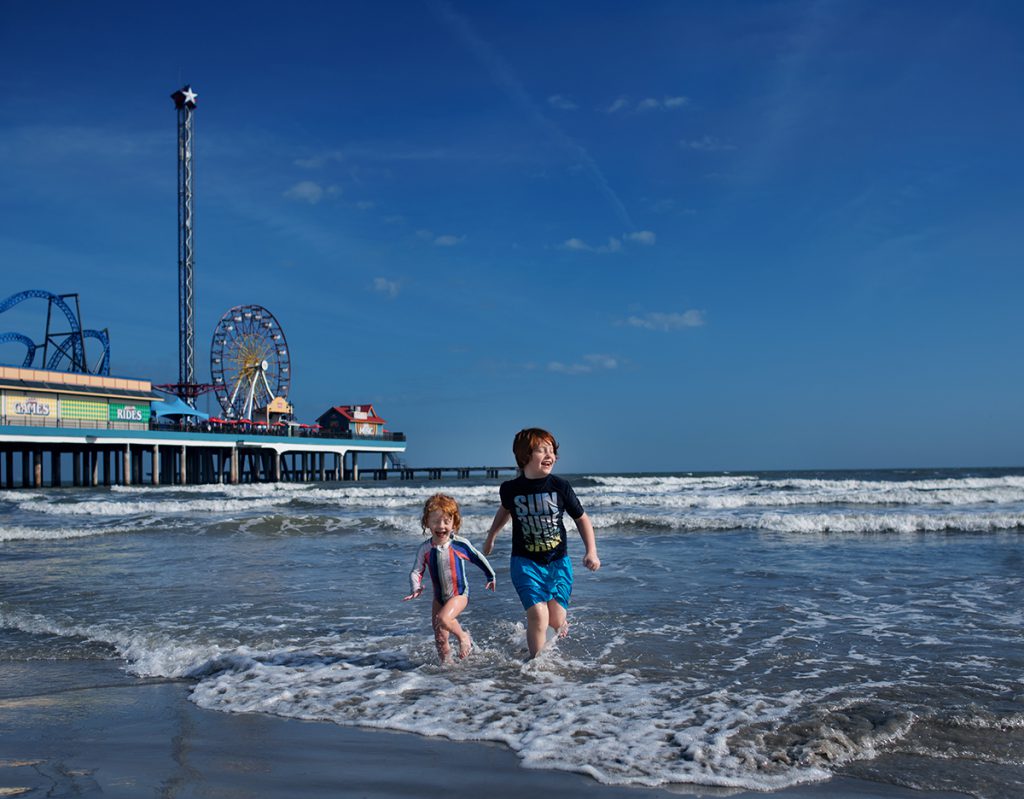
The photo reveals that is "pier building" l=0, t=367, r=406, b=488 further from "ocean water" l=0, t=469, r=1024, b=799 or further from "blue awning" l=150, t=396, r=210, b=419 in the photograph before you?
"ocean water" l=0, t=469, r=1024, b=799

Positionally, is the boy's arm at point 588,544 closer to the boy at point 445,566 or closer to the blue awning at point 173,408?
the boy at point 445,566

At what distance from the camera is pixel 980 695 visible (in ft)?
13.4

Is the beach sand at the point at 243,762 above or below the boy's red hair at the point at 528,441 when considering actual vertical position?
below

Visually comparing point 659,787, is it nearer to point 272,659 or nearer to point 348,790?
point 348,790

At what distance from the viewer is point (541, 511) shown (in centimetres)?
464

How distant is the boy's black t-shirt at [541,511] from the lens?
4645 millimetres

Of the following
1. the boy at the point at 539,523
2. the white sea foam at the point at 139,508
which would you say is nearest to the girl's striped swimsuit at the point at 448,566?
the boy at the point at 539,523

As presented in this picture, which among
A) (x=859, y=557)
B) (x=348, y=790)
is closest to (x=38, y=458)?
(x=859, y=557)

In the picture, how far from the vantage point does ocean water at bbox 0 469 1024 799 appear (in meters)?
3.35

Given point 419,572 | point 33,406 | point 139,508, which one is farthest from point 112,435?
point 419,572

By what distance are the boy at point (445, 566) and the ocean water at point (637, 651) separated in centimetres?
30

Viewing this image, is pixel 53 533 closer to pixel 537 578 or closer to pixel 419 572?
pixel 419 572

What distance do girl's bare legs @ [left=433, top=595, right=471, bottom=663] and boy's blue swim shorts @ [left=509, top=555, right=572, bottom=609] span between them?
396mm

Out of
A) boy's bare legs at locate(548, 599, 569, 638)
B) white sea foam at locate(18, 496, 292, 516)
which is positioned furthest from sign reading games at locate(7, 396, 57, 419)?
boy's bare legs at locate(548, 599, 569, 638)
